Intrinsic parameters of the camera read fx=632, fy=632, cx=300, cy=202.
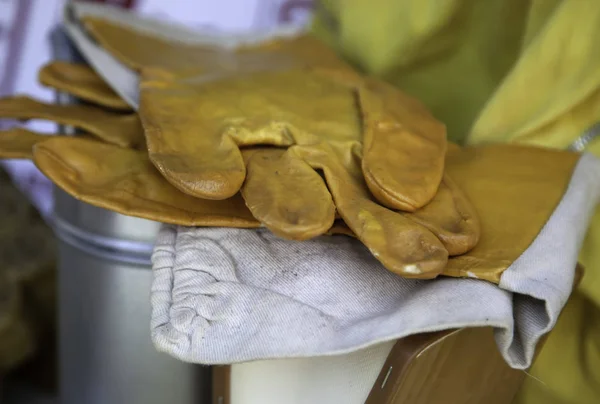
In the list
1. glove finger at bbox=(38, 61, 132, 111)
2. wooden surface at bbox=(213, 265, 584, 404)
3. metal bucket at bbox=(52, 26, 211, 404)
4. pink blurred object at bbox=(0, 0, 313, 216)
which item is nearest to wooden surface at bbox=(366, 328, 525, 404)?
wooden surface at bbox=(213, 265, 584, 404)

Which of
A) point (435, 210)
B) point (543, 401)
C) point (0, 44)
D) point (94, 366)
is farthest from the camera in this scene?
point (0, 44)

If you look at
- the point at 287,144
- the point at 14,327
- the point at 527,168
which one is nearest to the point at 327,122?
the point at 287,144

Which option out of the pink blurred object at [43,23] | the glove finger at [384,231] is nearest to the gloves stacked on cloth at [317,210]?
the glove finger at [384,231]

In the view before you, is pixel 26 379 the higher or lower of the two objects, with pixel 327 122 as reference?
lower

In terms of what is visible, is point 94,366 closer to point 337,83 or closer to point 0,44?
point 337,83

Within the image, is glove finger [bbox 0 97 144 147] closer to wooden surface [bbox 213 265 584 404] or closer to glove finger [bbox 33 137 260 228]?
glove finger [bbox 33 137 260 228]

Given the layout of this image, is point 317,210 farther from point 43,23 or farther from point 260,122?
point 43,23

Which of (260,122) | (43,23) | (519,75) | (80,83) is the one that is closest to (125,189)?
(260,122)
